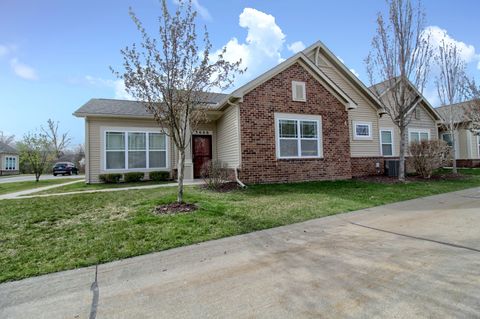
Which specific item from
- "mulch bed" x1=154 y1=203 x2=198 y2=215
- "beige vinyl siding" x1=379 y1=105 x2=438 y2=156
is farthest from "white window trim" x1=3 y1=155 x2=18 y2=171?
"beige vinyl siding" x1=379 y1=105 x2=438 y2=156

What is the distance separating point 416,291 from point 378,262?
80 centimetres

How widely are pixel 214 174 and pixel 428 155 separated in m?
10.3

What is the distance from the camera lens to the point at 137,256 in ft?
13.3

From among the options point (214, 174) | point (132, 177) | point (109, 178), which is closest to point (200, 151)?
point (132, 177)

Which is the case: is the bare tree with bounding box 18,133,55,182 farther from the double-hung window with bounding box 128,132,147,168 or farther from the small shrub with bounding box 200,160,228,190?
the small shrub with bounding box 200,160,228,190

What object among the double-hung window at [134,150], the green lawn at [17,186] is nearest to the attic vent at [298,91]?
the double-hung window at [134,150]

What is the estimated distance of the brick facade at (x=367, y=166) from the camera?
14.4m

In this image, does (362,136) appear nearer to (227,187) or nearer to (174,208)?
(227,187)

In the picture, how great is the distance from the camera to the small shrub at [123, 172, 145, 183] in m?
13.3

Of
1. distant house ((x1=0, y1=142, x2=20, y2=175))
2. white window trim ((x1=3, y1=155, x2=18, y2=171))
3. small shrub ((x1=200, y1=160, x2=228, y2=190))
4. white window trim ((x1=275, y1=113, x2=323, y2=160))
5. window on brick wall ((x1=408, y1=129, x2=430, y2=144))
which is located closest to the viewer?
small shrub ((x1=200, y1=160, x2=228, y2=190))

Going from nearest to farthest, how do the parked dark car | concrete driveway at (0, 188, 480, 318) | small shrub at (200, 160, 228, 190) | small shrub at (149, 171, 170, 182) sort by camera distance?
concrete driveway at (0, 188, 480, 318)
small shrub at (200, 160, 228, 190)
small shrub at (149, 171, 170, 182)
the parked dark car

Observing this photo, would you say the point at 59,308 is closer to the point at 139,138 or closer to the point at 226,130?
the point at 226,130

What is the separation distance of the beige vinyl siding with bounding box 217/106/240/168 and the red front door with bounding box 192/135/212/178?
2.28 ft

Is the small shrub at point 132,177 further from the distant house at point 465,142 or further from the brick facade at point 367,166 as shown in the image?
the distant house at point 465,142
